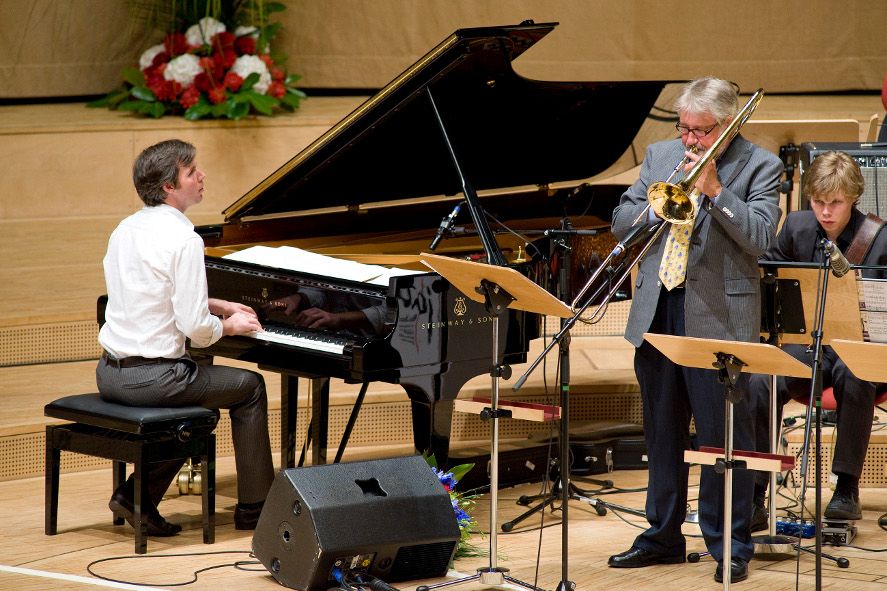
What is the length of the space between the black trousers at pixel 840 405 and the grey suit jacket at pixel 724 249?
737mm

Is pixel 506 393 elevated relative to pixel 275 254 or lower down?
lower down

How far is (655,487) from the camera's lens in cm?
421

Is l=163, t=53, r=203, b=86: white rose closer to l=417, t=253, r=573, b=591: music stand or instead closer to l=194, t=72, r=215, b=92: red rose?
l=194, t=72, r=215, b=92: red rose

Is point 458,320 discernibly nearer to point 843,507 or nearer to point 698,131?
point 698,131

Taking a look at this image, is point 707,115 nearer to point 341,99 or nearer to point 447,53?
point 447,53

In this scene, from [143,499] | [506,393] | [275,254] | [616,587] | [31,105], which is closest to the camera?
[616,587]

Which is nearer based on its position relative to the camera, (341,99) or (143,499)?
(143,499)

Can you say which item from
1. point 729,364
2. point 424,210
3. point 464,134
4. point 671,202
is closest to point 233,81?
point 424,210

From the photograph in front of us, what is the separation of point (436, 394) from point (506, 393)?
1.37 m

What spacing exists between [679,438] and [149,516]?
5.99 feet

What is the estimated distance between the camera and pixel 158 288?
4363mm

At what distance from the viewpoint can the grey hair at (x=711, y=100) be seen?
3766mm

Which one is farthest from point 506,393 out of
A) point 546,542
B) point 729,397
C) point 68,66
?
point 68,66

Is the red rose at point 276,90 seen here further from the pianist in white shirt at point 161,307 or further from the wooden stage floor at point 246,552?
the pianist in white shirt at point 161,307
